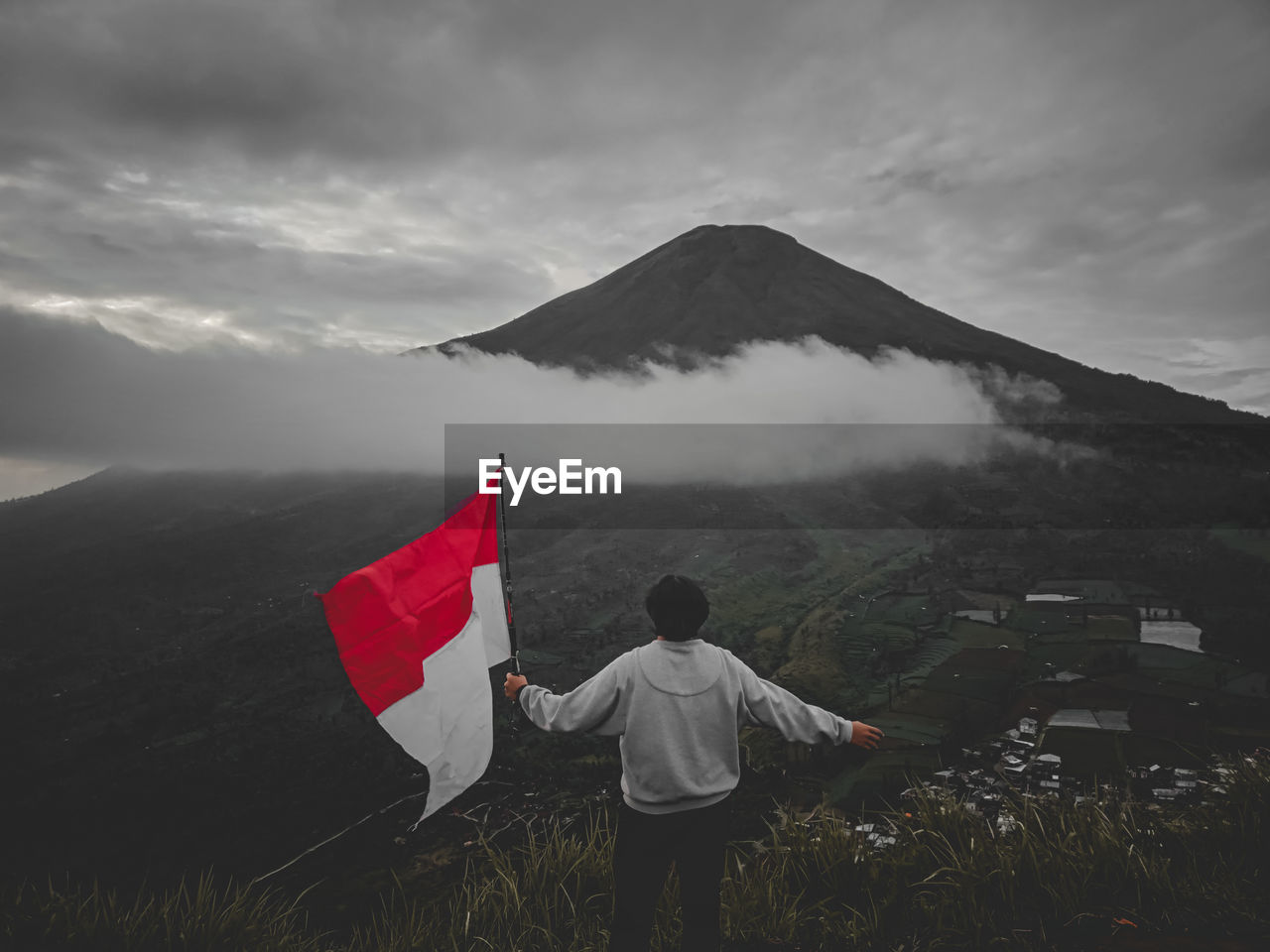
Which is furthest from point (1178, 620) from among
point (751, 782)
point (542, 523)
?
point (542, 523)

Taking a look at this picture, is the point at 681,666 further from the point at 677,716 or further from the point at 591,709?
the point at 591,709

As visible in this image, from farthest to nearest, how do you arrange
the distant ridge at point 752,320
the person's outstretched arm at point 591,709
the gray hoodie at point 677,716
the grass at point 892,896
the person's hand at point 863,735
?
1. the distant ridge at point 752,320
2. the grass at point 892,896
3. the person's hand at point 863,735
4. the person's outstretched arm at point 591,709
5. the gray hoodie at point 677,716

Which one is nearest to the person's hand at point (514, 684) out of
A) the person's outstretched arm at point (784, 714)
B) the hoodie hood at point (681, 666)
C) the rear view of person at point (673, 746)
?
the rear view of person at point (673, 746)

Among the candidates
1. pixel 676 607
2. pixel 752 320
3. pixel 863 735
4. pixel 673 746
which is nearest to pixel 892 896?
pixel 863 735

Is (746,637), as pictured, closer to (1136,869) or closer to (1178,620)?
(1178,620)

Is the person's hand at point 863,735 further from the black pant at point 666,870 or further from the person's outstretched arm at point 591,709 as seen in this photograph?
the person's outstretched arm at point 591,709

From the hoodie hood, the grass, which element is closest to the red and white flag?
the grass
